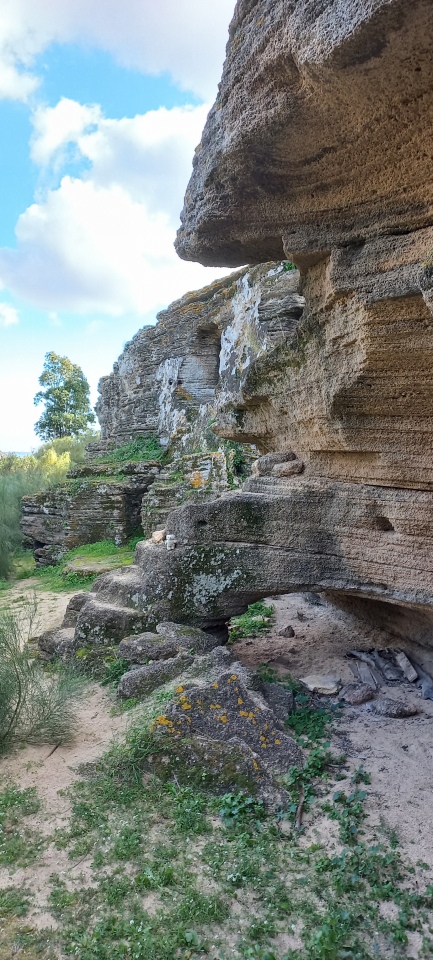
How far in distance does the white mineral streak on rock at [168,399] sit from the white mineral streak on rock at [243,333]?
2.83 meters

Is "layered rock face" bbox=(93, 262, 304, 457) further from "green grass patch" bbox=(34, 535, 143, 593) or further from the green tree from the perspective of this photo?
the green tree

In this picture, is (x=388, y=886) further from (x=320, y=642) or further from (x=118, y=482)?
(x=118, y=482)

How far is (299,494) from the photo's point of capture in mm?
5520

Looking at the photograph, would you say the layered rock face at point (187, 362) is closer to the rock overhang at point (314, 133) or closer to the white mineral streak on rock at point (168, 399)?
the white mineral streak on rock at point (168, 399)

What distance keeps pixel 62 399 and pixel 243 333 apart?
80.2ft

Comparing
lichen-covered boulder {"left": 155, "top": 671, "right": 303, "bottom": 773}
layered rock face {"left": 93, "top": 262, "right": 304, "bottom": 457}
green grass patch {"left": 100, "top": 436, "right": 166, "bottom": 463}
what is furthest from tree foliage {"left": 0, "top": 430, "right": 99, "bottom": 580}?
lichen-covered boulder {"left": 155, "top": 671, "right": 303, "bottom": 773}

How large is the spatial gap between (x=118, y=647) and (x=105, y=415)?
17.2 m

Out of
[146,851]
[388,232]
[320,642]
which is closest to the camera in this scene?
[146,851]

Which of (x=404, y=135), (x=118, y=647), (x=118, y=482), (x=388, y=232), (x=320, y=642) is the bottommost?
(x=320, y=642)

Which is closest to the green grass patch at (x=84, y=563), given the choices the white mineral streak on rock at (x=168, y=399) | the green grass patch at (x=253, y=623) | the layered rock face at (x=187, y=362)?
the layered rock face at (x=187, y=362)

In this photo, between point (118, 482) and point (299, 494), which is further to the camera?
point (118, 482)

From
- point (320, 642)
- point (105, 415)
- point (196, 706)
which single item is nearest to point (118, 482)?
point (105, 415)

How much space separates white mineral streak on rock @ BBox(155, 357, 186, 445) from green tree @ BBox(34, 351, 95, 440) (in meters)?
17.1

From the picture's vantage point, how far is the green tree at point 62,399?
33.8 meters
